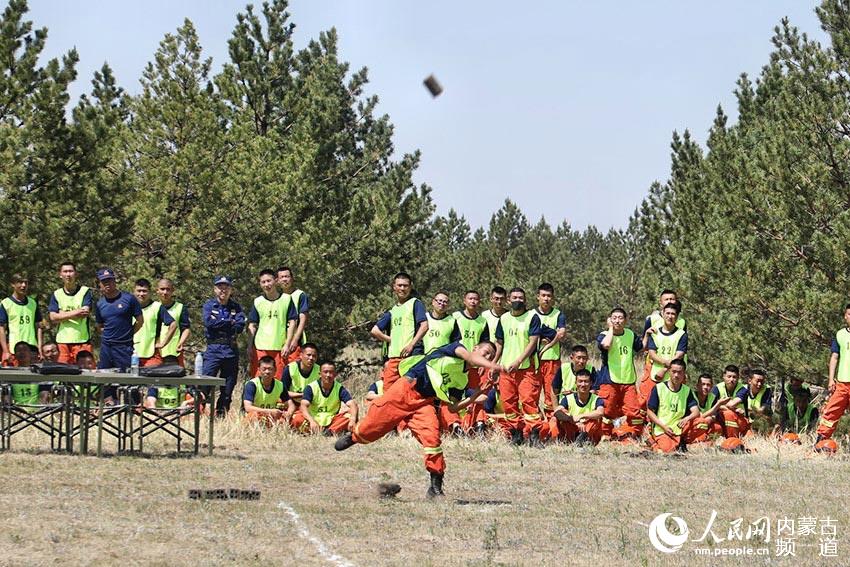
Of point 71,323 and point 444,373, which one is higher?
point 71,323

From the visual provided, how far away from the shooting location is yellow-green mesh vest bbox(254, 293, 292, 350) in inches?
703

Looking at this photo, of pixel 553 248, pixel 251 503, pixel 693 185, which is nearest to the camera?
pixel 251 503

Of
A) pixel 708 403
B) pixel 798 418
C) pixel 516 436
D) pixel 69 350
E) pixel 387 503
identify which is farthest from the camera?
pixel 798 418

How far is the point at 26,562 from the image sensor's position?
8.58 meters

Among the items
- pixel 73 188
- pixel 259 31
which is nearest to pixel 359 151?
pixel 259 31

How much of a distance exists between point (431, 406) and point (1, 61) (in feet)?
41.2

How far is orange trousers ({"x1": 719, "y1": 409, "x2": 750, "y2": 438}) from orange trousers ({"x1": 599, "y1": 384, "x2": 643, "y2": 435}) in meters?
1.33

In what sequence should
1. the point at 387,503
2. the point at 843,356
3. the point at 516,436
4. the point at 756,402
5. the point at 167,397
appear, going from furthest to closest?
the point at 756,402 → the point at 516,436 → the point at 843,356 → the point at 167,397 → the point at 387,503

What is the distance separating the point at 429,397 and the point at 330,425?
5369 mm

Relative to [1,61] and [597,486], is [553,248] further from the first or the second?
[597,486]

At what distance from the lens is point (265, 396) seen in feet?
57.4

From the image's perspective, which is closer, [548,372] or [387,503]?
[387,503]

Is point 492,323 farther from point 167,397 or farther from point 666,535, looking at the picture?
point 666,535

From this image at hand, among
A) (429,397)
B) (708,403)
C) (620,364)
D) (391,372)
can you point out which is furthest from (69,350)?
(708,403)
